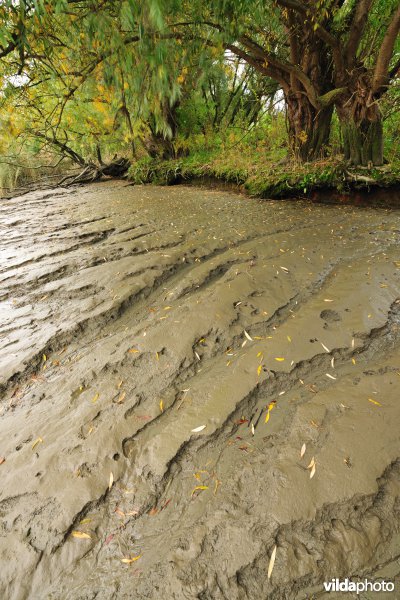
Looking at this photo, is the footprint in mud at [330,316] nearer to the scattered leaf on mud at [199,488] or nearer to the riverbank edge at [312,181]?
the scattered leaf on mud at [199,488]

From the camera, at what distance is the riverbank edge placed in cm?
595

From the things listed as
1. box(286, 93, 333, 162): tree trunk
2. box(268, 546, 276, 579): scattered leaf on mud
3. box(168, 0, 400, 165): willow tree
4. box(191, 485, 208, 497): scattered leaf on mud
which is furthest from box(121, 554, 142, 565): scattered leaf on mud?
box(286, 93, 333, 162): tree trunk

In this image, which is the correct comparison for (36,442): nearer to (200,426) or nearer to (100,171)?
(200,426)

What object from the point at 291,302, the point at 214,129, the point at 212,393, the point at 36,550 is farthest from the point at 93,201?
the point at 36,550

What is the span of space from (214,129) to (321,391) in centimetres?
1161

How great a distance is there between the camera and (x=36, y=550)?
1300mm

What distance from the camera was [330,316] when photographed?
8.52ft

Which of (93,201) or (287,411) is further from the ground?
(93,201)

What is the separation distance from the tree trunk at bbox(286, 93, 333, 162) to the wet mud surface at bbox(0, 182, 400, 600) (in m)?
4.41

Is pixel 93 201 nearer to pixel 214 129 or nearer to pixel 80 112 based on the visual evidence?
pixel 80 112

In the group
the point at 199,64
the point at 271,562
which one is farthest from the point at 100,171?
the point at 271,562

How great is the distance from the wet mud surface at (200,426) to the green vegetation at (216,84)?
2.23 metres

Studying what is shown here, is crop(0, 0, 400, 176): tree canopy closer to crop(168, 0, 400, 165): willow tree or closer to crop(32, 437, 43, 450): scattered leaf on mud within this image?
crop(168, 0, 400, 165): willow tree

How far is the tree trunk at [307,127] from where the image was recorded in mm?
6832
